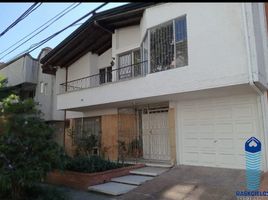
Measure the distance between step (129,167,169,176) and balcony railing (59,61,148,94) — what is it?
13.2 feet

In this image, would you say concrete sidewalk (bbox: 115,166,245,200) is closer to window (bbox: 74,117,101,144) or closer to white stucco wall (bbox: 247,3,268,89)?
white stucco wall (bbox: 247,3,268,89)

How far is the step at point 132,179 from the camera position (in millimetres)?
9523

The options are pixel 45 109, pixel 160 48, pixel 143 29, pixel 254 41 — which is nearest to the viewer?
pixel 254 41

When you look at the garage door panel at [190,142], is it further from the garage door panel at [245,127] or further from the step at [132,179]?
the step at [132,179]

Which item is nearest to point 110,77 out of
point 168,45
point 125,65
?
point 125,65

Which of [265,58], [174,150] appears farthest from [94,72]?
[265,58]

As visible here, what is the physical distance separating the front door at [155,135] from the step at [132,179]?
2.33m

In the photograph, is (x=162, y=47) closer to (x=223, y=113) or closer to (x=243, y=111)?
(x=223, y=113)

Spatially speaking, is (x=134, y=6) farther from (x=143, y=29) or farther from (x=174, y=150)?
(x=174, y=150)

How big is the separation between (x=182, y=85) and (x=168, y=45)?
199cm

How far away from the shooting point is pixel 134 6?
1234cm

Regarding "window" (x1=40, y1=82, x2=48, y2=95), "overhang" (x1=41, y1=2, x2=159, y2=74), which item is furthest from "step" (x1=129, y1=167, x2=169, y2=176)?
"window" (x1=40, y1=82, x2=48, y2=95)

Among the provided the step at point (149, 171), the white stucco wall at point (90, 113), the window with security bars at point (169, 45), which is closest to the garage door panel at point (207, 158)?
the step at point (149, 171)

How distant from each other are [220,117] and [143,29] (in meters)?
5.29
